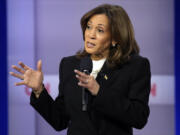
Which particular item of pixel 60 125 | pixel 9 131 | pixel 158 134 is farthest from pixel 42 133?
pixel 60 125

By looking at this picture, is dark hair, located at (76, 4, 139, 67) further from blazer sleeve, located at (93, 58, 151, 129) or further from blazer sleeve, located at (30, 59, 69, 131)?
blazer sleeve, located at (30, 59, 69, 131)

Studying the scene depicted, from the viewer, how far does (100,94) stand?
1.58 m

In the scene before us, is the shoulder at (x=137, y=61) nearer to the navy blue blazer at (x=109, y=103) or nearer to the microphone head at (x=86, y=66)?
the navy blue blazer at (x=109, y=103)

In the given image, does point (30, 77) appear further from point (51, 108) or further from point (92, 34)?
point (92, 34)

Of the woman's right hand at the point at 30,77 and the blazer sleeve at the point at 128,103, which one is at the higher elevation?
the woman's right hand at the point at 30,77

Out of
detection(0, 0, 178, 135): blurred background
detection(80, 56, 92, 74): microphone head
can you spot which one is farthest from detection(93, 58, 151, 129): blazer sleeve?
detection(0, 0, 178, 135): blurred background

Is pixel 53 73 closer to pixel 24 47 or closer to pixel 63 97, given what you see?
pixel 24 47

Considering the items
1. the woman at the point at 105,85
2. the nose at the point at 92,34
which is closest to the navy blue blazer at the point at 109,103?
the woman at the point at 105,85

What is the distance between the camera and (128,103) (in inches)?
64.1

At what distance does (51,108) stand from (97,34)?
1.34ft

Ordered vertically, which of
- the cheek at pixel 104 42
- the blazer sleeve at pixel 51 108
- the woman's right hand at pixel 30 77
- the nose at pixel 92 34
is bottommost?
the blazer sleeve at pixel 51 108

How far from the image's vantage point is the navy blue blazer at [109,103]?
1619mm

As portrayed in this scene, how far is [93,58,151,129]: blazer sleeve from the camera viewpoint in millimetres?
1606

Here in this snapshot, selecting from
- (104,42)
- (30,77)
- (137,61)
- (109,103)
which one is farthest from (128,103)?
(30,77)
